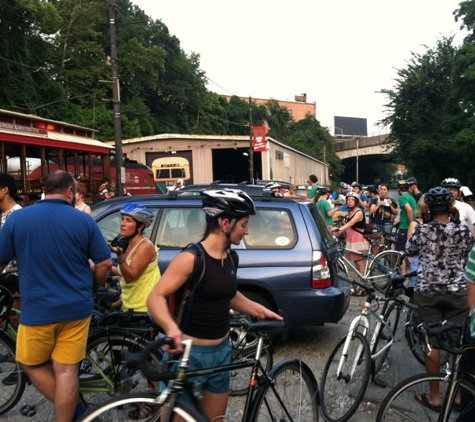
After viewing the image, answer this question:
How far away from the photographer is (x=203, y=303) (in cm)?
263

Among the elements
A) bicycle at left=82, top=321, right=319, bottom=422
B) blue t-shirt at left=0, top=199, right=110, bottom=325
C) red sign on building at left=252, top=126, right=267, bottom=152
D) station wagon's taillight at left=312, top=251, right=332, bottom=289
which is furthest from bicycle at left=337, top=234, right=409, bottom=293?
red sign on building at left=252, top=126, right=267, bottom=152

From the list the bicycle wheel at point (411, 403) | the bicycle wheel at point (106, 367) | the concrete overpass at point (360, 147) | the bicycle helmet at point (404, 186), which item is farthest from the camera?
the concrete overpass at point (360, 147)

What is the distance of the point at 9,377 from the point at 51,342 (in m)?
1.21

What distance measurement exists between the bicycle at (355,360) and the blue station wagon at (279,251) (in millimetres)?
1001

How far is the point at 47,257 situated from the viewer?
3.04 metres

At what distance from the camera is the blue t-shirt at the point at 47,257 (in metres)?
3.04

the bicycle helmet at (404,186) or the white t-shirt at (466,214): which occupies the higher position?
the bicycle helmet at (404,186)

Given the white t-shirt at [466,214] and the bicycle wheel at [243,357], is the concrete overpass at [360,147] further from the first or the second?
the bicycle wheel at [243,357]

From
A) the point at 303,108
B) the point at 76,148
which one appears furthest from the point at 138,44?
the point at 303,108

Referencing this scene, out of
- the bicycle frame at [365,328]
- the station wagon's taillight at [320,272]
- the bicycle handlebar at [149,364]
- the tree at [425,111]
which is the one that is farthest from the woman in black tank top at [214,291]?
the tree at [425,111]

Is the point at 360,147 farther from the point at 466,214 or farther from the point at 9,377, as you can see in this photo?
the point at 9,377

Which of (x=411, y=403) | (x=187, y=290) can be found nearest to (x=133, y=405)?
(x=187, y=290)

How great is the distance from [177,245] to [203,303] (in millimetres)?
3103

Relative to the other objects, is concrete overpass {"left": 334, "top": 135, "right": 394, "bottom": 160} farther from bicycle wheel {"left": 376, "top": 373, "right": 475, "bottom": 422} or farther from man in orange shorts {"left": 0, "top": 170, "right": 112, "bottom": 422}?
man in orange shorts {"left": 0, "top": 170, "right": 112, "bottom": 422}
